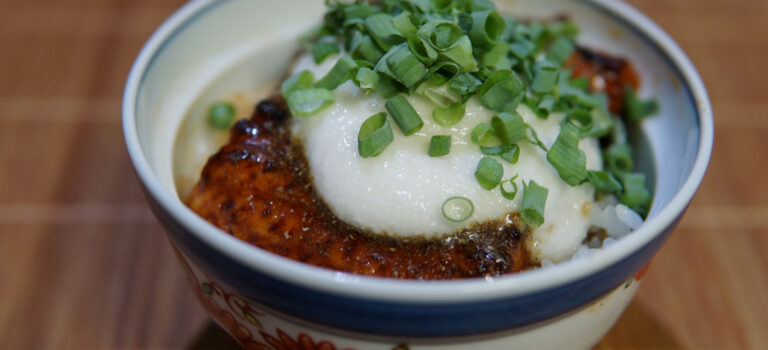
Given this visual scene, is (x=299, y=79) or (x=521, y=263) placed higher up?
(x=299, y=79)

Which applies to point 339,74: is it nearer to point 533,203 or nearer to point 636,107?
point 533,203

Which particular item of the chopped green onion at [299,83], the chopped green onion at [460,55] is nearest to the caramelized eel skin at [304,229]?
the chopped green onion at [299,83]

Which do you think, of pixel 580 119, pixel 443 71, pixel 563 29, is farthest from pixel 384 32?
pixel 563 29

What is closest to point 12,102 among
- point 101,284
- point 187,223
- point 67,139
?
point 67,139

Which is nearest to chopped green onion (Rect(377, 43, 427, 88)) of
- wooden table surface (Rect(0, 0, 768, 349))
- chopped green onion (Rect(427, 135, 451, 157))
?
chopped green onion (Rect(427, 135, 451, 157))

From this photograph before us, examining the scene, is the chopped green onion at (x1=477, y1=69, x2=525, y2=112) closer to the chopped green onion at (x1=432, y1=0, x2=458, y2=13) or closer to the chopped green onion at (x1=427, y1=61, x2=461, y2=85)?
the chopped green onion at (x1=427, y1=61, x2=461, y2=85)

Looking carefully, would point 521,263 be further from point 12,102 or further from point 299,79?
point 12,102
